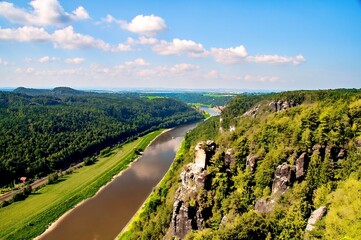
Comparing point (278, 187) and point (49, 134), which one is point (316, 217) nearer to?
point (278, 187)

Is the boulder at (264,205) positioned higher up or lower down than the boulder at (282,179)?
lower down

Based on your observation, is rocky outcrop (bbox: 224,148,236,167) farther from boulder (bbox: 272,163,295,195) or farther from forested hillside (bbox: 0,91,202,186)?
forested hillside (bbox: 0,91,202,186)

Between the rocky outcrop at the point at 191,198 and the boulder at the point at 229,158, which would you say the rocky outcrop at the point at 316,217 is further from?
the boulder at the point at 229,158

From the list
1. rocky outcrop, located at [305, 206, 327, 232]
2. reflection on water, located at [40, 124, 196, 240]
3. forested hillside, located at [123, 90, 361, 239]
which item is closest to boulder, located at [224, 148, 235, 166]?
forested hillside, located at [123, 90, 361, 239]

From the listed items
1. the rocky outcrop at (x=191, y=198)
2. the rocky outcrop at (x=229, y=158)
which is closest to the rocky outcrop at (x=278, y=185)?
the rocky outcrop at (x=191, y=198)

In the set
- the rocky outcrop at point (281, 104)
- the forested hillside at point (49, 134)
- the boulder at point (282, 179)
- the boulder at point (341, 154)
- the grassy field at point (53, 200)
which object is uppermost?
the rocky outcrop at point (281, 104)

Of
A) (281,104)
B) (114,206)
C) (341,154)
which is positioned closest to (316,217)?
(341,154)

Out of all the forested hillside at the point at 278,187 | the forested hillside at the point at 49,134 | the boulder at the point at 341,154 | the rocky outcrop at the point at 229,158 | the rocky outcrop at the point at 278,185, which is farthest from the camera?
the forested hillside at the point at 49,134
